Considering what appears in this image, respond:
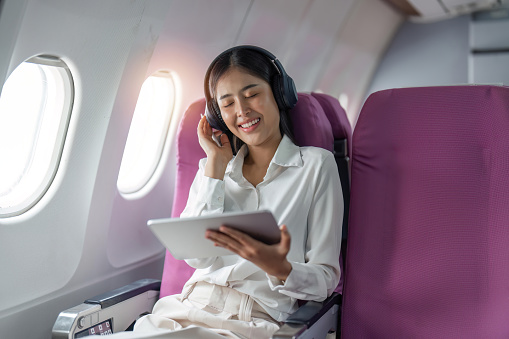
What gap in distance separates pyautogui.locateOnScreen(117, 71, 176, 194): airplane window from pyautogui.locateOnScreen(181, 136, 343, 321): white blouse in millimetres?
1022

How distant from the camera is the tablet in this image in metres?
1.68

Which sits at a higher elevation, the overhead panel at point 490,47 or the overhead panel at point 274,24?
the overhead panel at point 490,47

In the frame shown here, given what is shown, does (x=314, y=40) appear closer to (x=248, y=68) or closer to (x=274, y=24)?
(x=274, y=24)

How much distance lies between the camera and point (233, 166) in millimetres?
2443

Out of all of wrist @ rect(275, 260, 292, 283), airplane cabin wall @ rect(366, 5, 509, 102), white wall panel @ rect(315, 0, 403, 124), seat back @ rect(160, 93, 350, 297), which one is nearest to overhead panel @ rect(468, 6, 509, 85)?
airplane cabin wall @ rect(366, 5, 509, 102)

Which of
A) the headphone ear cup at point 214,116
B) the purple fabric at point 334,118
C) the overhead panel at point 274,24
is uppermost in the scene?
the overhead panel at point 274,24

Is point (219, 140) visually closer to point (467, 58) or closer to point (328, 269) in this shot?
point (328, 269)

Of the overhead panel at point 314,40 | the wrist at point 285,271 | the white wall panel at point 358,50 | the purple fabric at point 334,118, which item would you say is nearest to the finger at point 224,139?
the purple fabric at point 334,118

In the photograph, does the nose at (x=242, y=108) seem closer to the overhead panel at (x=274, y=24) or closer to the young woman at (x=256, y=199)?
the young woman at (x=256, y=199)

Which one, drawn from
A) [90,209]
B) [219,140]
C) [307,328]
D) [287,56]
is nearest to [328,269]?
[307,328]

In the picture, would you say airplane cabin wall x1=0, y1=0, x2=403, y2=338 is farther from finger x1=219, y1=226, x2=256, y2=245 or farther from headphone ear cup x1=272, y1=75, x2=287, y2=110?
finger x1=219, y1=226, x2=256, y2=245

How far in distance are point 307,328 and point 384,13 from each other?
492 cm

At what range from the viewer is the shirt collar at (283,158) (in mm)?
2308

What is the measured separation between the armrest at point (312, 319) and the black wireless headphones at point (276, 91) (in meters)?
0.80
